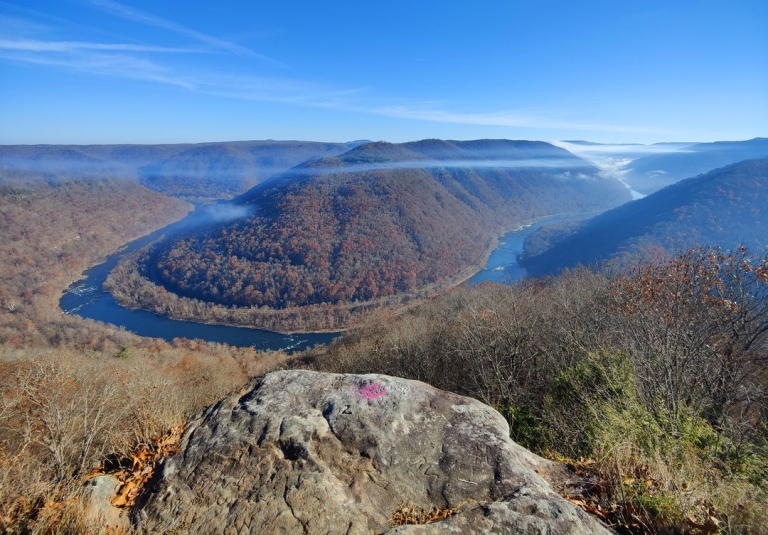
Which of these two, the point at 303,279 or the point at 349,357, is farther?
the point at 303,279

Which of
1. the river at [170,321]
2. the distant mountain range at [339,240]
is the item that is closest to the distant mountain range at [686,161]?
the distant mountain range at [339,240]

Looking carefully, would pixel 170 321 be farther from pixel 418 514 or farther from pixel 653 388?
pixel 418 514

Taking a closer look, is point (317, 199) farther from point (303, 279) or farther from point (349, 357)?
point (349, 357)

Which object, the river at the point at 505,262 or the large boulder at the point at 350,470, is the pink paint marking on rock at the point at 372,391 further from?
the river at the point at 505,262

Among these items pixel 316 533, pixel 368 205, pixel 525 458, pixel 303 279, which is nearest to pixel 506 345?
pixel 525 458

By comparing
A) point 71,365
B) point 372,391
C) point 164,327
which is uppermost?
point 372,391

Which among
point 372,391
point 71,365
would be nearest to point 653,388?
point 372,391
